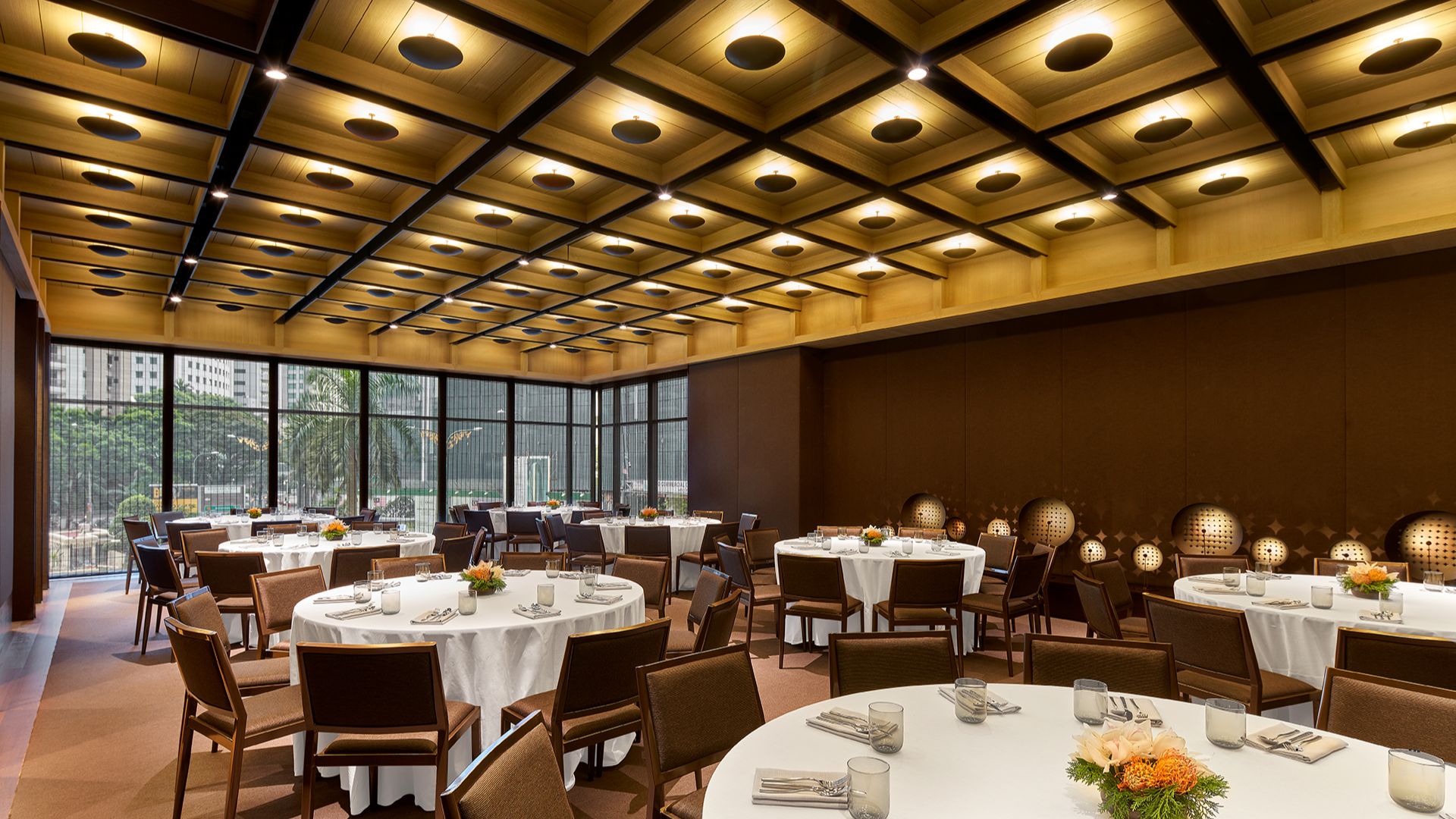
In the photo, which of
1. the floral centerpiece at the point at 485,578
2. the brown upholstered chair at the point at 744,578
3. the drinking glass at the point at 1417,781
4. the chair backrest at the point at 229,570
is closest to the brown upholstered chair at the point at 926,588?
the brown upholstered chair at the point at 744,578

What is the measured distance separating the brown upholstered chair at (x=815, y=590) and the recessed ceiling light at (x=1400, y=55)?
14.3 ft

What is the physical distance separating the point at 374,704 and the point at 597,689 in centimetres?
86

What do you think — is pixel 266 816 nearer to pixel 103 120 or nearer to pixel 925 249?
pixel 103 120

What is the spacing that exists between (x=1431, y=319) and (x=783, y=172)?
5.33 metres

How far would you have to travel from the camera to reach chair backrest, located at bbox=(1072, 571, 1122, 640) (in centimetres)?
434

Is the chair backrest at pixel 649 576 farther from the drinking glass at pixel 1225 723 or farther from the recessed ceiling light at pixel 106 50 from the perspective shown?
the recessed ceiling light at pixel 106 50

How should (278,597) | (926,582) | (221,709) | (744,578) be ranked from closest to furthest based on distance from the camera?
(221,709) < (278,597) < (926,582) < (744,578)

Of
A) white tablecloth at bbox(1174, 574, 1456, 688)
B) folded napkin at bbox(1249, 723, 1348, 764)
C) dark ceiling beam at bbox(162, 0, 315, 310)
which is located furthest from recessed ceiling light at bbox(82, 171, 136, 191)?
white tablecloth at bbox(1174, 574, 1456, 688)

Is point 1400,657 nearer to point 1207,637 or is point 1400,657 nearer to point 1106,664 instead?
point 1207,637

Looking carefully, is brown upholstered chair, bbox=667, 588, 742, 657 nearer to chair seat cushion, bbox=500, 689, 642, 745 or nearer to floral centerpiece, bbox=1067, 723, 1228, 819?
chair seat cushion, bbox=500, 689, 642, 745

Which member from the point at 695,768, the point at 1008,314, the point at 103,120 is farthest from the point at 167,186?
the point at 1008,314

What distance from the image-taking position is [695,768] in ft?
8.54

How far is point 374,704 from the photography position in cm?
289

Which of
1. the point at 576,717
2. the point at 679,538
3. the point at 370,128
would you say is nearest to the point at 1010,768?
the point at 576,717
